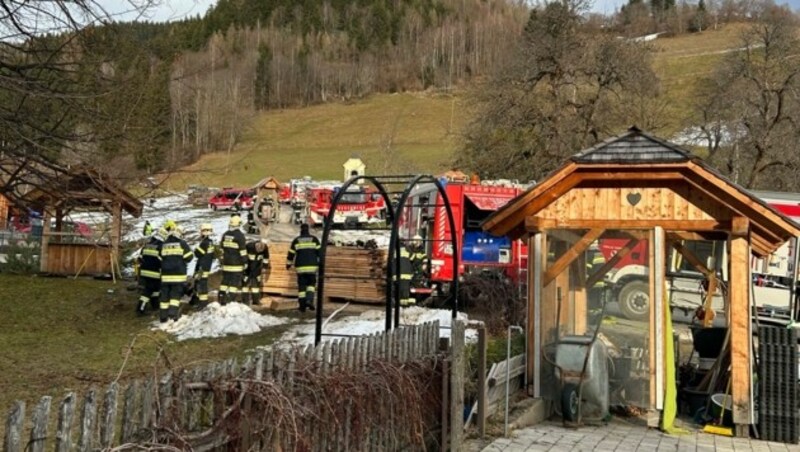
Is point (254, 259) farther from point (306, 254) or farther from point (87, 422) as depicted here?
point (87, 422)

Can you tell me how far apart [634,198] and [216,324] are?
815 cm

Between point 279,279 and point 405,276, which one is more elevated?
point 405,276

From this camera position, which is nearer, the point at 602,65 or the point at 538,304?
the point at 538,304

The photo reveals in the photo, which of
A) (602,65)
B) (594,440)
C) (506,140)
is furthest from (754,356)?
(506,140)

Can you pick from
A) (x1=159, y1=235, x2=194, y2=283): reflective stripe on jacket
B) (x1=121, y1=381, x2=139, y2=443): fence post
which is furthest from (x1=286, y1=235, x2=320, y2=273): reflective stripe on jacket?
(x1=121, y1=381, x2=139, y2=443): fence post

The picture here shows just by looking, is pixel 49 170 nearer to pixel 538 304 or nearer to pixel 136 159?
pixel 136 159

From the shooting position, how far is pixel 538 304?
1110 centimetres

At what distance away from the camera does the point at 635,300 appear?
1082 centimetres

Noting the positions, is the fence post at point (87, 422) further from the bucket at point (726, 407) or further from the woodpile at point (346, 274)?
the woodpile at point (346, 274)

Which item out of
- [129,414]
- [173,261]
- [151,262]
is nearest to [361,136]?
[151,262]

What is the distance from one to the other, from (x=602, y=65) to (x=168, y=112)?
24.9 meters

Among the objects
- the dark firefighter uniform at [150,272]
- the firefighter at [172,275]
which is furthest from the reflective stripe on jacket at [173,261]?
the dark firefighter uniform at [150,272]

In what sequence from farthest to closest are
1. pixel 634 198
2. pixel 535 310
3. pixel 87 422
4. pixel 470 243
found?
pixel 470 243 → pixel 535 310 → pixel 634 198 → pixel 87 422

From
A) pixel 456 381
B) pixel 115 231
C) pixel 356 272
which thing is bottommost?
pixel 456 381
